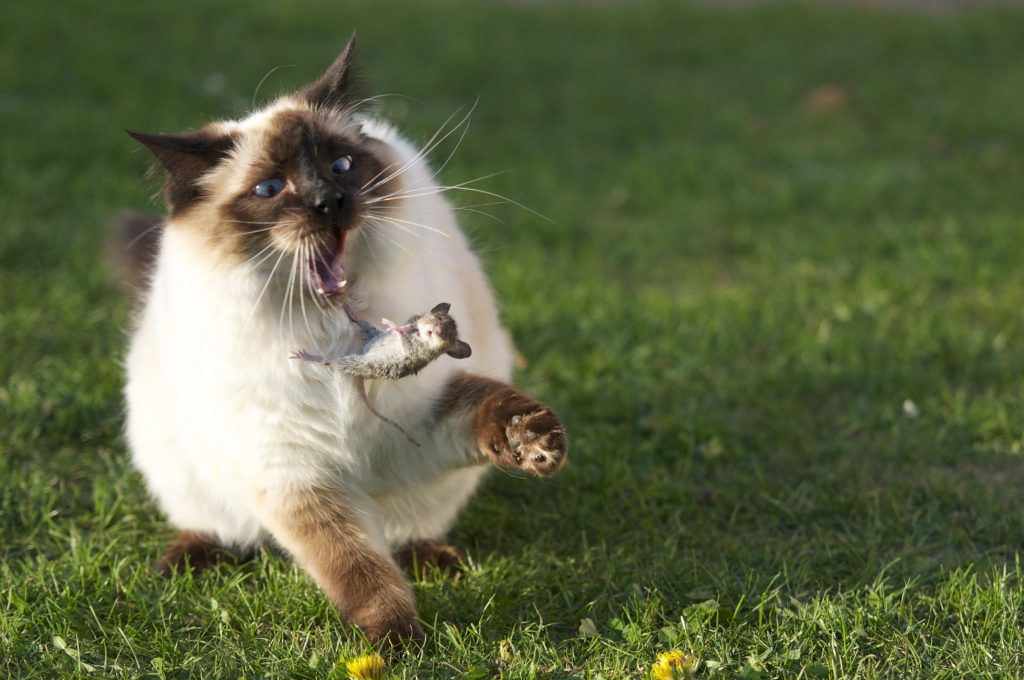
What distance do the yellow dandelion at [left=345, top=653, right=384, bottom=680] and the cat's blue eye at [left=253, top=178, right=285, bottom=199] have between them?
1.08m

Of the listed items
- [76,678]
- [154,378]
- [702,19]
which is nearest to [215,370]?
[154,378]

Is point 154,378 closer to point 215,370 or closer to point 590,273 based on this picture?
point 215,370

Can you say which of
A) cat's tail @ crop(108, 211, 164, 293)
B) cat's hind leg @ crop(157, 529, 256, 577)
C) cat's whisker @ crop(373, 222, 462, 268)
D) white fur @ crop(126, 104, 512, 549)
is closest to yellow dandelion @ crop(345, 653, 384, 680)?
white fur @ crop(126, 104, 512, 549)

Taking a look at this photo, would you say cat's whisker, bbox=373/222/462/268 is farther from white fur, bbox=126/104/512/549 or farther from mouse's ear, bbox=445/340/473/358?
mouse's ear, bbox=445/340/473/358

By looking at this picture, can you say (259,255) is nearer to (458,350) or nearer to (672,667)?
(458,350)

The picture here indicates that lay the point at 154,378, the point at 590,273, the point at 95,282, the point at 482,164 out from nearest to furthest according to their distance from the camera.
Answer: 1. the point at 154,378
2. the point at 95,282
3. the point at 590,273
4. the point at 482,164

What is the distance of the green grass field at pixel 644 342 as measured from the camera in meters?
2.80

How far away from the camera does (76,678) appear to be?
2594 mm

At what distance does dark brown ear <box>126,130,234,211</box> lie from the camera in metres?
2.55

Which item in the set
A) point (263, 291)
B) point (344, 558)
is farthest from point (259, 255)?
point (344, 558)

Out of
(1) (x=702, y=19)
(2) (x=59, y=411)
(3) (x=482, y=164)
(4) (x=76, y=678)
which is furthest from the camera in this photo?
(1) (x=702, y=19)

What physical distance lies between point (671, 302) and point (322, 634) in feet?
8.44

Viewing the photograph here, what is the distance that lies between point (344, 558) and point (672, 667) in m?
0.83

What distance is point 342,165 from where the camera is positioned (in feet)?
8.52
